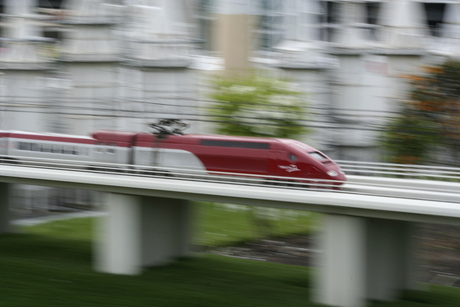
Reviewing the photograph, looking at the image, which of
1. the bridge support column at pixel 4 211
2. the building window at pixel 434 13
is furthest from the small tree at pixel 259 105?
the building window at pixel 434 13

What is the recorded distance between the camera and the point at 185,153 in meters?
8.71

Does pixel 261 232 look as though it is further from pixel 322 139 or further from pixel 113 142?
pixel 113 142

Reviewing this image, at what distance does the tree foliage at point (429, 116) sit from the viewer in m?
11.8

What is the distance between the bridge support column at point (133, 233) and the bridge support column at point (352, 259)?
248 centimetres

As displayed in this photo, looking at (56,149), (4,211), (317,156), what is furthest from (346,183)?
(4,211)

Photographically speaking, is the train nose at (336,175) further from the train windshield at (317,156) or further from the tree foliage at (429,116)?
the tree foliage at (429,116)

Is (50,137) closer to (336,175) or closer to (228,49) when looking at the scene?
(336,175)

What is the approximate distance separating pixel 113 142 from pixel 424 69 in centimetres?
636

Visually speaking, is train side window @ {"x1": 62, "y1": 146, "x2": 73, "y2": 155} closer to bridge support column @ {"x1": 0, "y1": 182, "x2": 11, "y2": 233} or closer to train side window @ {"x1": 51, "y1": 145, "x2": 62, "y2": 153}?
train side window @ {"x1": 51, "y1": 145, "x2": 62, "y2": 153}

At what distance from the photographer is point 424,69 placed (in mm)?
12938

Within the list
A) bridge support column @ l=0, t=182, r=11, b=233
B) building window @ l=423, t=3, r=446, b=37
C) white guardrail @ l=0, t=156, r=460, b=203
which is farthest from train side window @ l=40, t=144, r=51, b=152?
building window @ l=423, t=3, r=446, b=37

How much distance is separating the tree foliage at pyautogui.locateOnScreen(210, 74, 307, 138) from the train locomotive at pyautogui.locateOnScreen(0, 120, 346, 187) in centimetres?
230

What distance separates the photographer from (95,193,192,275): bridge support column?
29.5ft

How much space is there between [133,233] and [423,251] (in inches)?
229
